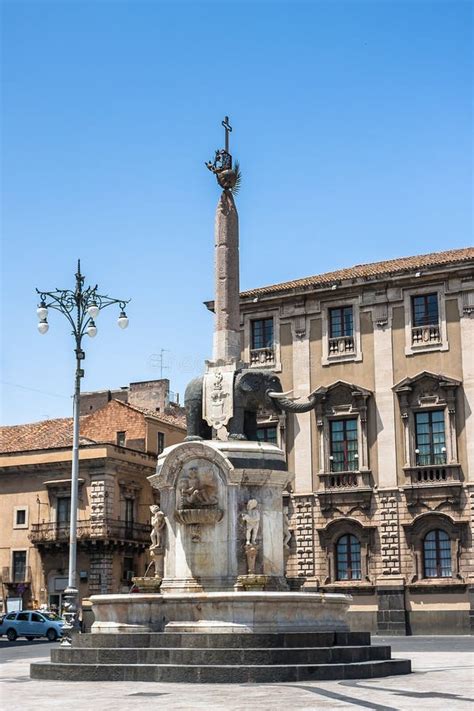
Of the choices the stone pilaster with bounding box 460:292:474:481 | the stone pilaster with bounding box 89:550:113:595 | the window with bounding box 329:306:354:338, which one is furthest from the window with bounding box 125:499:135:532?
the stone pilaster with bounding box 460:292:474:481

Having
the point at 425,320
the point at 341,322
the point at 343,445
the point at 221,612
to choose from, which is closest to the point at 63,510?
the point at 343,445

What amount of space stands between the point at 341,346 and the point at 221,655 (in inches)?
1065

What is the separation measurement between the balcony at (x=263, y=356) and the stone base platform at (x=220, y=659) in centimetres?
2629

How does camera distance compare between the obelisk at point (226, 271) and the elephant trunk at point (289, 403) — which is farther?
the obelisk at point (226, 271)

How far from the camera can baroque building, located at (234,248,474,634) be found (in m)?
38.3

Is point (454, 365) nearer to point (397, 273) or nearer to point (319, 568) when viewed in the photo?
point (397, 273)

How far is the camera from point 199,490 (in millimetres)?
18000

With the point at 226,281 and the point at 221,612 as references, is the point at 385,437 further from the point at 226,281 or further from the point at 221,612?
the point at 221,612

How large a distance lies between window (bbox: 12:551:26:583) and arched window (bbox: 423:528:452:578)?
72.6 ft

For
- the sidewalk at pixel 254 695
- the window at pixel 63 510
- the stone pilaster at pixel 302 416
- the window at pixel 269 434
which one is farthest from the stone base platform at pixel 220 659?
the window at pixel 63 510

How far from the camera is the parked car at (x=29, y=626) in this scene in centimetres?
3912

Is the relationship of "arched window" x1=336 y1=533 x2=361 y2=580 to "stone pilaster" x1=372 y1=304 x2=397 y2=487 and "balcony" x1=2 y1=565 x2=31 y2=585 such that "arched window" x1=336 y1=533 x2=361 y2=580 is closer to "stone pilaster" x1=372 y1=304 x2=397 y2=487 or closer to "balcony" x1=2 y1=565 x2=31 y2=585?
"stone pilaster" x1=372 y1=304 x2=397 y2=487

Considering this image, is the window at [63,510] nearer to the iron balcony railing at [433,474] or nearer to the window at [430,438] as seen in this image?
the iron balcony railing at [433,474]

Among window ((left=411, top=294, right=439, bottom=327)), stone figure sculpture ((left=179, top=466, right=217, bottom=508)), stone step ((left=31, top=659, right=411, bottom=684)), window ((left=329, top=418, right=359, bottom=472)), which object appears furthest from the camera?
window ((left=329, top=418, right=359, bottom=472))
